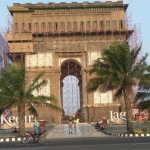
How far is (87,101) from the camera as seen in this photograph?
171 ft

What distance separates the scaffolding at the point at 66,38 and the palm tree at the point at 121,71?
2643 centimetres

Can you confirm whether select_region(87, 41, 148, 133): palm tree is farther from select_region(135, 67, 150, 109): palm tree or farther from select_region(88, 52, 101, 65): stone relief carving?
select_region(88, 52, 101, 65): stone relief carving

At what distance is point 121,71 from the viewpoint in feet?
82.3

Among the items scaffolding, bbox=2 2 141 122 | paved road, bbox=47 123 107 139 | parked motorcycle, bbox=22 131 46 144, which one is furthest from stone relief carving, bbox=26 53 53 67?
parked motorcycle, bbox=22 131 46 144

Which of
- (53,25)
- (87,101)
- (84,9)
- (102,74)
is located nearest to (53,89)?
(87,101)

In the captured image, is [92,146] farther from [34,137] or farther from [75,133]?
[75,133]

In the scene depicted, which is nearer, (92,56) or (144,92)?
(144,92)

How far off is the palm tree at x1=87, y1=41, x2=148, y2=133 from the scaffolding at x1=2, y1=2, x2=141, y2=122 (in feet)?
86.7

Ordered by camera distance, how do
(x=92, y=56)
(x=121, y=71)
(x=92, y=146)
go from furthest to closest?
(x=92, y=56) < (x=121, y=71) < (x=92, y=146)

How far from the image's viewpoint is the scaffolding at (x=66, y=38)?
52.9 metres

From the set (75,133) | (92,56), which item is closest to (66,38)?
(92,56)

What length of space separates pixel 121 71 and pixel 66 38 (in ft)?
98.9

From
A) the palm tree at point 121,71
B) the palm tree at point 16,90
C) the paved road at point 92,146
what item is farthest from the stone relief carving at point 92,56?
the paved road at point 92,146

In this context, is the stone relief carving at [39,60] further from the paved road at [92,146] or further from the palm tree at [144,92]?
the paved road at [92,146]
